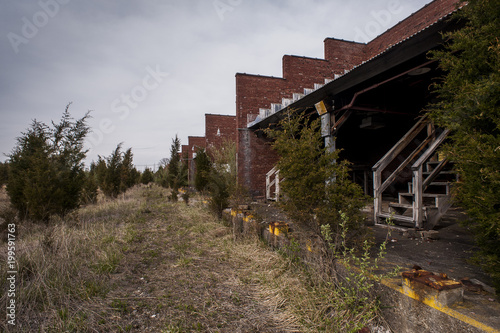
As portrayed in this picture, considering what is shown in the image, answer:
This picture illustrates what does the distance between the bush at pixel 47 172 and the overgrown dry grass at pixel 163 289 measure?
3.94ft

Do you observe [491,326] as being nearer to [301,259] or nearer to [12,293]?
[301,259]

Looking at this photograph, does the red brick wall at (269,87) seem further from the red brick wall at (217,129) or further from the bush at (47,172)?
the red brick wall at (217,129)

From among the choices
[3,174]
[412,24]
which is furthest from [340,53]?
[3,174]

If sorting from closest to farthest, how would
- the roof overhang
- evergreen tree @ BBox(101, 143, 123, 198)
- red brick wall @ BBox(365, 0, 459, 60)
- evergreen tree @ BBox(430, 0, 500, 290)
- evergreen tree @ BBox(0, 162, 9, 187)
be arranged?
evergreen tree @ BBox(430, 0, 500, 290)
the roof overhang
red brick wall @ BBox(365, 0, 459, 60)
evergreen tree @ BBox(101, 143, 123, 198)
evergreen tree @ BBox(0, 162, 9, 187)

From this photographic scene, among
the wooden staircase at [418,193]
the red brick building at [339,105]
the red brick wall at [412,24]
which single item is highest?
the red brick wall at [412,24]

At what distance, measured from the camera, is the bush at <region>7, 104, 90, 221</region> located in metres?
6.29

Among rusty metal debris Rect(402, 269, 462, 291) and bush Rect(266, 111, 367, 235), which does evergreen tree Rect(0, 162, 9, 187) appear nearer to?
bush Rect(266, 111, 367, 235)

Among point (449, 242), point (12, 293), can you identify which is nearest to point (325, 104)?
point (449, 242)

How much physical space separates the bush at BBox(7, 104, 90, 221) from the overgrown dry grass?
1.20 metres

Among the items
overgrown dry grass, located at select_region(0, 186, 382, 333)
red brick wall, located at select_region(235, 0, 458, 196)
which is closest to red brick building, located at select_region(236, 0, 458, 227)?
red brick wall, located at select_region(235, 0, 458, 196)

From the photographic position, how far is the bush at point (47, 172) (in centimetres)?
629

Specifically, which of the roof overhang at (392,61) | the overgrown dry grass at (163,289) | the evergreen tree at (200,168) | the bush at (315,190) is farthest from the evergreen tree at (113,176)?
the bush at (315,190)

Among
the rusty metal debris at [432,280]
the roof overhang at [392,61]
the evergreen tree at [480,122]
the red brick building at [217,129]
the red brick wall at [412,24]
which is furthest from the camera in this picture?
the red brick building at [217,129]

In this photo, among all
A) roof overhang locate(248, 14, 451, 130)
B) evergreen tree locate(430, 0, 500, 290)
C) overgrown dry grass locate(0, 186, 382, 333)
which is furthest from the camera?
roof overhang locate(248, 14, 451, 130)
